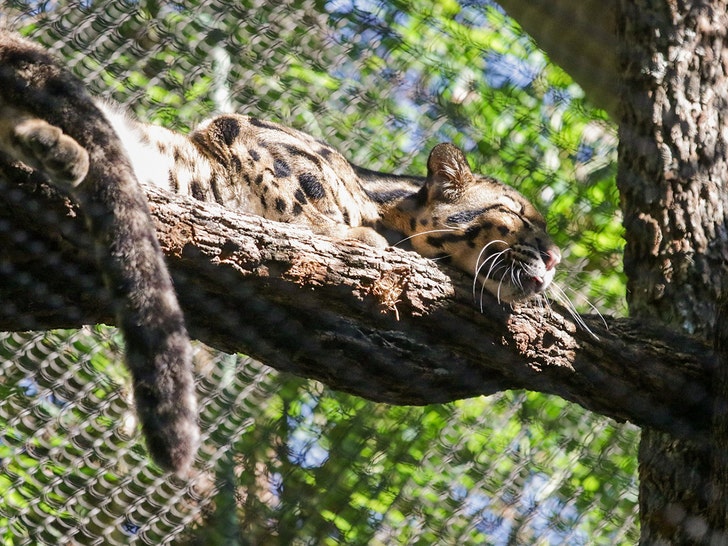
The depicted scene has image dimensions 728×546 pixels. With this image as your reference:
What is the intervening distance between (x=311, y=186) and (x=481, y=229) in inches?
17.6

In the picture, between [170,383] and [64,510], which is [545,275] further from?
[64,510]

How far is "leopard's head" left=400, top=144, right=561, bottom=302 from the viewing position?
2.16m

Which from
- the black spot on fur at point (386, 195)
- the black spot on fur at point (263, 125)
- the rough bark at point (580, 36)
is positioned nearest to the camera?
the black spot on fur at point (263, 125)

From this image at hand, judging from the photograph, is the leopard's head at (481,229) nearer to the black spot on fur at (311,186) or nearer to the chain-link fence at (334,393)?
the black spot on fur at (311,186)

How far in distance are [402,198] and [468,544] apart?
1352 mm

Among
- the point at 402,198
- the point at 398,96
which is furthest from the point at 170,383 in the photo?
the point at 398,96

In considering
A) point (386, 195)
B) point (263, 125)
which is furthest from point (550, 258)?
point (263, 125)

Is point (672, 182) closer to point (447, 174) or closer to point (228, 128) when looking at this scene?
point (447, 174)

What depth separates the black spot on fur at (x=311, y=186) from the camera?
2318 mm

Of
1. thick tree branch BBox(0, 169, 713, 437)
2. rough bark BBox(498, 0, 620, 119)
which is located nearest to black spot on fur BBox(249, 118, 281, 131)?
thick tree branch BBox(0, 169, 713, 437)

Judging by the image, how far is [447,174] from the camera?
2.46 m

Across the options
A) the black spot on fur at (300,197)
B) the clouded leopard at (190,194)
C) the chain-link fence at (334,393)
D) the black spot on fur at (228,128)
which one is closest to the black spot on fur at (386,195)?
the clouded leopard at (190,194)

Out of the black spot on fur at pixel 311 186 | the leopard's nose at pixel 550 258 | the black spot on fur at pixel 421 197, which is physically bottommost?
the black spot on fur at pixel 421 197

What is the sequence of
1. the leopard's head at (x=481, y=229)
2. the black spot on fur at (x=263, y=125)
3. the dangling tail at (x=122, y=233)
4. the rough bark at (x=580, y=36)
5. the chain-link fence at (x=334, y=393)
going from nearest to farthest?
1. the dangling tail at (x=122, y=233)
2. the leopard's head at (x=481, y=229)
3. the black spot on fur at (x=263, y=125)
4. the chain-link fence at (x=334, y=393)
5. the rough bark at (x=580, y=36)
